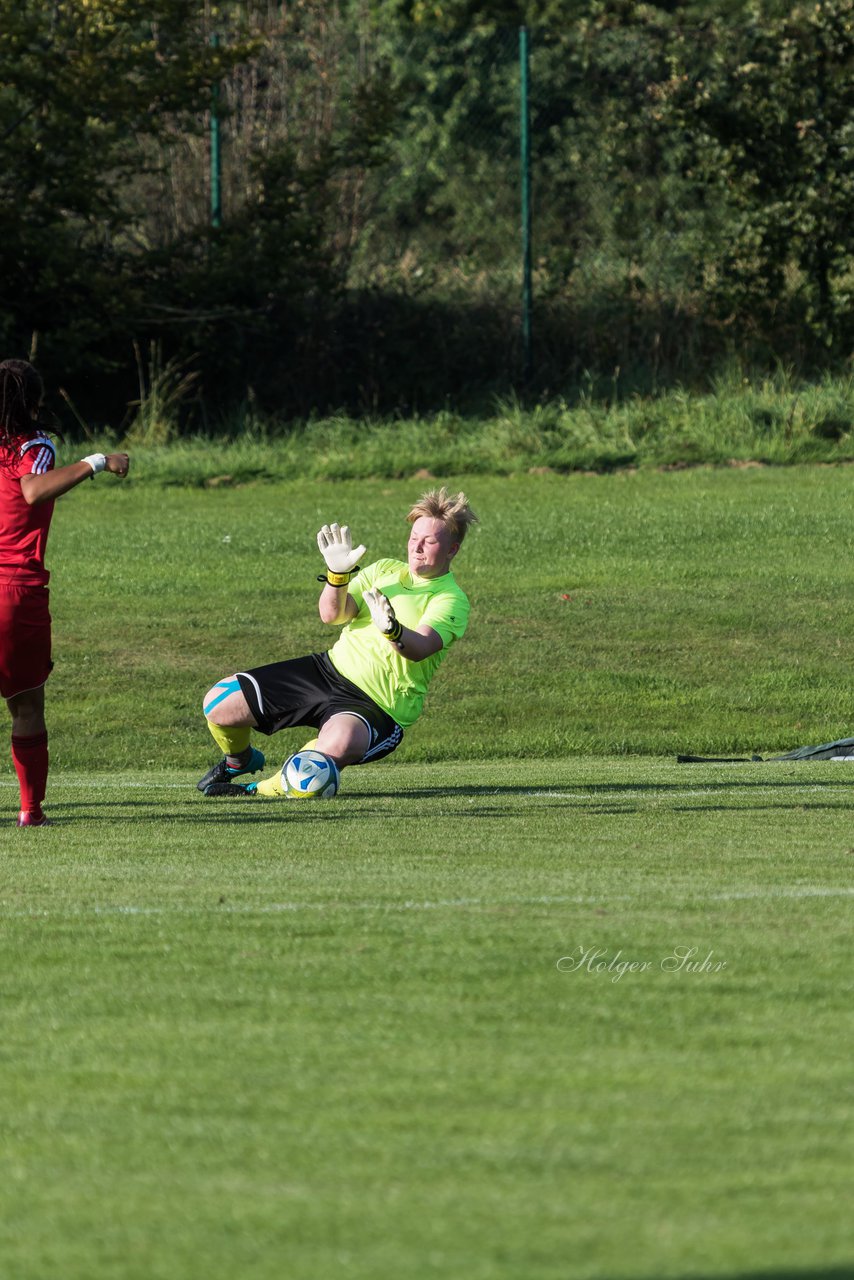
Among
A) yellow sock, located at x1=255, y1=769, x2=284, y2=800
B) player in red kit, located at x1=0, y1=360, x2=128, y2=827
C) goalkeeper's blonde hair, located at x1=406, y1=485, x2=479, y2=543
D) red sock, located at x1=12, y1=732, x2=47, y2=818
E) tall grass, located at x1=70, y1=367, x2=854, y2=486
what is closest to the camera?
player in red kit, located at x1=0, y1=360, x2=128, y2=827

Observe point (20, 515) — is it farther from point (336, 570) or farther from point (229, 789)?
point (229, 789)

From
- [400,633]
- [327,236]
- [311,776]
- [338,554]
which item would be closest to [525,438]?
[327,236]

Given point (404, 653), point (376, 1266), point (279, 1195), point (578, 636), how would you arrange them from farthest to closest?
point (578, 636) → point (404, 653) → point (279, 1195) → point (376, 1266)

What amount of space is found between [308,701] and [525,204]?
1843 cm

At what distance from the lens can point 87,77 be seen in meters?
25.1

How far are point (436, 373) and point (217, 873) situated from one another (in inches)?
846

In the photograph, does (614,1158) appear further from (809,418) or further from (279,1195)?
(809,418)

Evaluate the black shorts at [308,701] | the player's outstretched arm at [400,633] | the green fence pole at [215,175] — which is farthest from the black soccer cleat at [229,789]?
the green fence pole at [215,175]

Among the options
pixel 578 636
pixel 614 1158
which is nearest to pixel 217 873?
pixel 614 1158

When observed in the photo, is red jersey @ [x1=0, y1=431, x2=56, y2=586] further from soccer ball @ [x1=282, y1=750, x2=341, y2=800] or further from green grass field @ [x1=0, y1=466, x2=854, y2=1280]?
soccer ball @ [x1=282, y1=750, x2=341, y2=800]

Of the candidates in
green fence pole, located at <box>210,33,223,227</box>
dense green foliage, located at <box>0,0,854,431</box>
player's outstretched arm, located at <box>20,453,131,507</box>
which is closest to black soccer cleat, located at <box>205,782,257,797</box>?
player's outstretched arm, located at <box>20,453,131,507</box>

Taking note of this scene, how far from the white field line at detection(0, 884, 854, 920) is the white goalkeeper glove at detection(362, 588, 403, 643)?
260 cm

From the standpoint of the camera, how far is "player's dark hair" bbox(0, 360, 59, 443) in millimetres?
8133

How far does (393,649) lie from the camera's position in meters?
9.09
